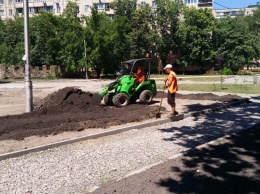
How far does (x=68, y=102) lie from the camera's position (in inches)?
455

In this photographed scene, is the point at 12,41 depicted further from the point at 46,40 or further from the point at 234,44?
the point at 234,44

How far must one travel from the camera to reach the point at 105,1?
222ft

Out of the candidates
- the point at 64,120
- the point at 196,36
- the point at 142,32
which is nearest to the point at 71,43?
the point at 142,32

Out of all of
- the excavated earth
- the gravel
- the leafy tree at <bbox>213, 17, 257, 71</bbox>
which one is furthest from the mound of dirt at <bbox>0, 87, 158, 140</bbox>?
the leafy tree at <bbox>213, 17, 257, 71</bbox>

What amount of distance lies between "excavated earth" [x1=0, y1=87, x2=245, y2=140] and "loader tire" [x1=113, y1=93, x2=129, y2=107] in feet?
1.11

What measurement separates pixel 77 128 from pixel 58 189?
3.73 meters

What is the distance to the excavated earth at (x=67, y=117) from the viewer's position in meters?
8.43

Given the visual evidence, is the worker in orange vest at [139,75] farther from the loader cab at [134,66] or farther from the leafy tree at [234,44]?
the leafy tree at [234,44]

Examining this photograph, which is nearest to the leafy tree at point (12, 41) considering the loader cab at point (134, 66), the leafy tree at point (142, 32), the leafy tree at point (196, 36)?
the leafy tree at point (142, 32)

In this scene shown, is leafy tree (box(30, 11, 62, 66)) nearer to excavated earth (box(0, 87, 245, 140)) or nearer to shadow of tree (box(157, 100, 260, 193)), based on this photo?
excavated earth (box(0, 87, 245, 140))

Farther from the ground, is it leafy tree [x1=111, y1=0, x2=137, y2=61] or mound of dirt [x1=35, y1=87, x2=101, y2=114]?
leafy tree [x1=111, y1=0, x2=137, y2=61]

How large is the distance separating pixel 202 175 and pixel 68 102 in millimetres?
7266

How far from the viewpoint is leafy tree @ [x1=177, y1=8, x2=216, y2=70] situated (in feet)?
169

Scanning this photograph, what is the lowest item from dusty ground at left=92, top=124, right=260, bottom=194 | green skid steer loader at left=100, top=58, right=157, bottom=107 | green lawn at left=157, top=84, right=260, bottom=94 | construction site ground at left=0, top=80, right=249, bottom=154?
dusty ground at left=92, top=124, right=260, bottom=194
